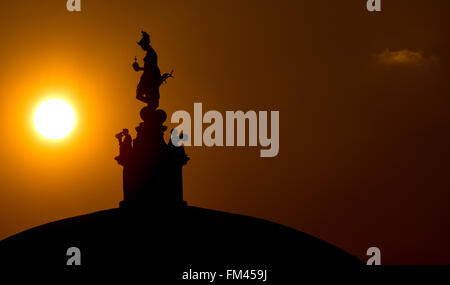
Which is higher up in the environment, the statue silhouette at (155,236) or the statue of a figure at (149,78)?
the statue of a figure at (149,78)

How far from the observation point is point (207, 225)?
2953cm

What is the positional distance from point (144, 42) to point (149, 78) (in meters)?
1.36

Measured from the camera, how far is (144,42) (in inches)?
1161

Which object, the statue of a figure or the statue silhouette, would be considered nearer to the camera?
the statue silhouette

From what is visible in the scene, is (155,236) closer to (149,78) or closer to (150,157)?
(150,157)

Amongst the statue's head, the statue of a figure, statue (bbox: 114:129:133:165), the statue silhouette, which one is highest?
the statue's head

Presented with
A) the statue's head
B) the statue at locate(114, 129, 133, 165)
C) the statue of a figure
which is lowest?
the statue at locate(114, 129, 133, 165)

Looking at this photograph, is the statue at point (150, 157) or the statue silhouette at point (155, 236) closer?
the statue silhouette at point (155, 236)

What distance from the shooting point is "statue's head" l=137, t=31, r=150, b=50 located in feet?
96.8

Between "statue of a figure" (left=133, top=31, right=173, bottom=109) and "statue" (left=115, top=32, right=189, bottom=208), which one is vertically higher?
"statue of a figure" (left=133, top=31, right=173, bottom=109)

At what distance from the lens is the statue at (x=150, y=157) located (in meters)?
29.2

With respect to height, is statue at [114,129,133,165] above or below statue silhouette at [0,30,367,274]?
above

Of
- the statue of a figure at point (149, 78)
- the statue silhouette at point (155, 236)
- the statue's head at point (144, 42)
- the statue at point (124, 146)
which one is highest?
the statue's head at point (144, 42)
